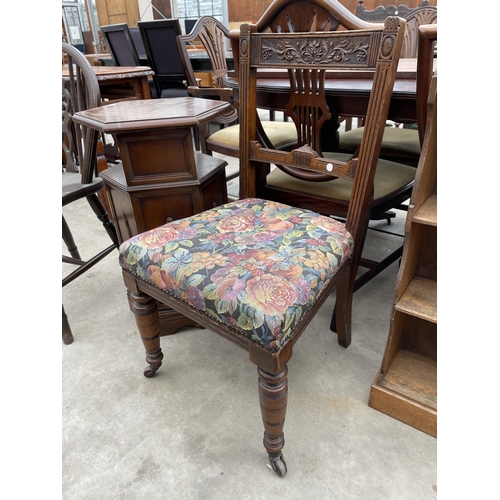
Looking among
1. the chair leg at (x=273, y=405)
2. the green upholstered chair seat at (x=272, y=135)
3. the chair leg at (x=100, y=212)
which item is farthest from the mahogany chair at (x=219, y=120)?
the chair leg at (x=273, y=405)

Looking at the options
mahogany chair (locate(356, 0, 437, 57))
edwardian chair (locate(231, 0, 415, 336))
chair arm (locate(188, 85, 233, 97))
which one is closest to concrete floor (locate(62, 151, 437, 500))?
edwardian chair (locate(231, 0, 415, 336))

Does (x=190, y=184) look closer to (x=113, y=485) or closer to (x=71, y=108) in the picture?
(x=71, y=108)

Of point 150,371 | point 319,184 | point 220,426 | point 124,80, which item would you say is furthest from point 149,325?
point 124,80

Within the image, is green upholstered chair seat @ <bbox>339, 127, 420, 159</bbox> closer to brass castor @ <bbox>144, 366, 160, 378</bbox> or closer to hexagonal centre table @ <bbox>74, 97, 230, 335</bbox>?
hexagonal centre table @ <bbox>74, 97, 230, 335</bbox>

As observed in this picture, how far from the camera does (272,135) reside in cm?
205

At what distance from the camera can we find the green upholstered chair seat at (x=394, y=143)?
175cm

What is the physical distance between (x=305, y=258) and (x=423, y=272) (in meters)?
A: 0.49

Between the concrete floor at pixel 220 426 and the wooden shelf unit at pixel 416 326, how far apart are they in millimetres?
71

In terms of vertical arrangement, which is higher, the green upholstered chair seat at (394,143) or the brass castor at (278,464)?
the green upholstered chair seat at (394,143)

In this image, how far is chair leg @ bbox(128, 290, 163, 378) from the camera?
3.85ft

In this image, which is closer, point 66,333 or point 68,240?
point 66,333

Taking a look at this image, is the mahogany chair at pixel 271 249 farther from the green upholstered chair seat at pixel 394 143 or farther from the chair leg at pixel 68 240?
the chair leg at pixel 68 240

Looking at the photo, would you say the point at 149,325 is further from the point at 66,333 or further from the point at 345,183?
the point at 345,183

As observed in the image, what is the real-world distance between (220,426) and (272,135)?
149 centimetres
